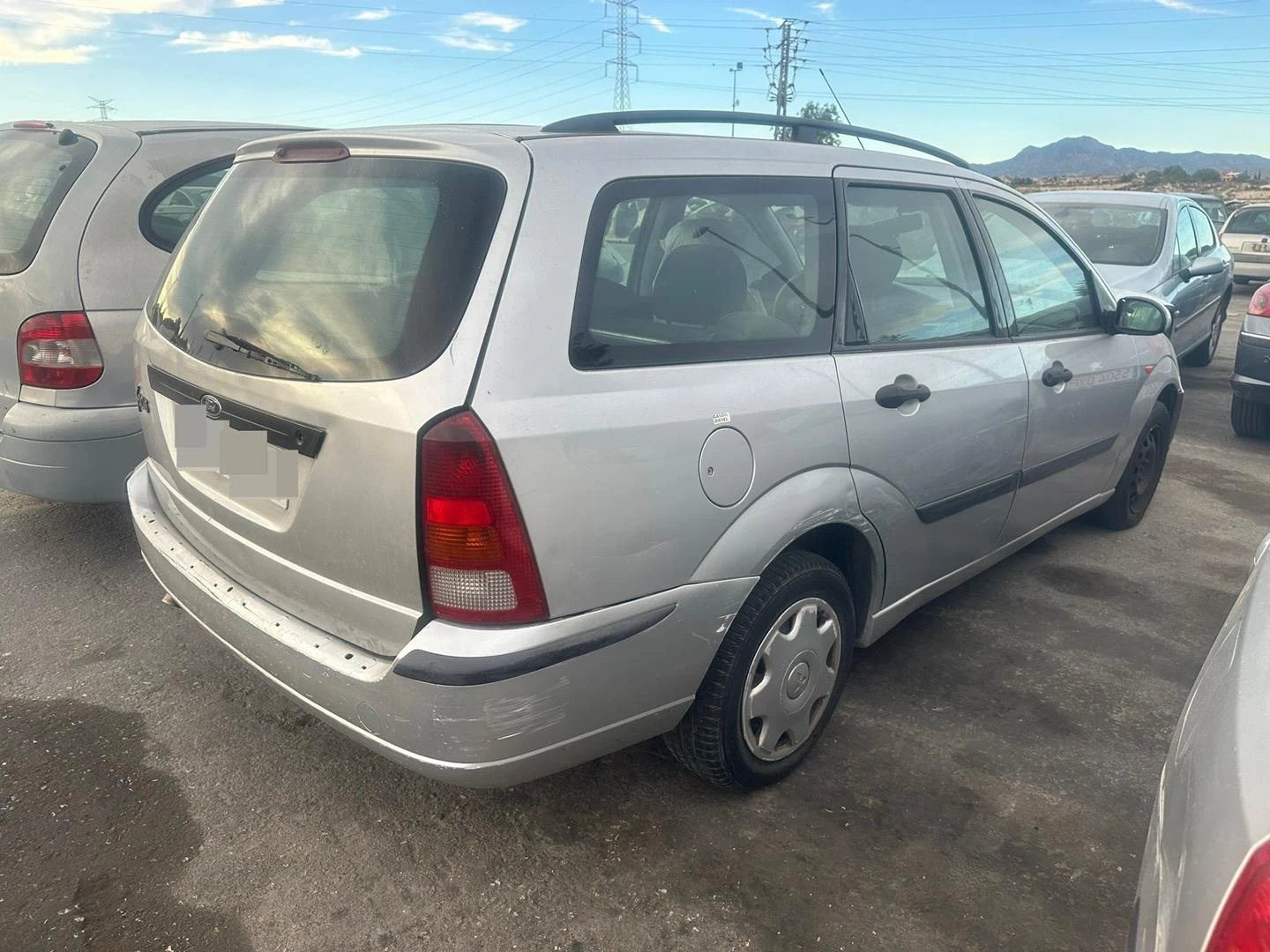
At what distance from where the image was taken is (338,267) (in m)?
2.07

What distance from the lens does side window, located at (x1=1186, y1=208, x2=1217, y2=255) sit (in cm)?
815

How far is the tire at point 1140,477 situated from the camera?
443 cm

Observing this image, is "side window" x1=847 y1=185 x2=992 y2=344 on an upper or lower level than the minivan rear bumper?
upper

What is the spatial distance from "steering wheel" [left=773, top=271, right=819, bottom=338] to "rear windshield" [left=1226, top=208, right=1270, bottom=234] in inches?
644

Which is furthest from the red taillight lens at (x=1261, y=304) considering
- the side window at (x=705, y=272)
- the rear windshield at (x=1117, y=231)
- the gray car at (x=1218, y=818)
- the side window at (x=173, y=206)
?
the side window at (x=173, y=206)

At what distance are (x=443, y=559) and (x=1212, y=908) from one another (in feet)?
4.41

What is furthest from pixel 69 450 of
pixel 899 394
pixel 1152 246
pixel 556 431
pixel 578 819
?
pixel 1152 246

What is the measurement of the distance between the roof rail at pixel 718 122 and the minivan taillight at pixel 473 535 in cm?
96

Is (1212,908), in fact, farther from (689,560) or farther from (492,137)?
(492,137)

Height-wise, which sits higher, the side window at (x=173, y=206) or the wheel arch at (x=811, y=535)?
the side window at (x=173, y=206)

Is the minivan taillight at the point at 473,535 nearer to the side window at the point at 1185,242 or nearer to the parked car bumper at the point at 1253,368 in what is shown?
the parked car bumper at the point at 1253,368

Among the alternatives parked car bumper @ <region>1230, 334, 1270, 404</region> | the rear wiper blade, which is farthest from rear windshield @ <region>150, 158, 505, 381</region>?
parked car bumper @ <region>1230, 334, 1270, 404</region>

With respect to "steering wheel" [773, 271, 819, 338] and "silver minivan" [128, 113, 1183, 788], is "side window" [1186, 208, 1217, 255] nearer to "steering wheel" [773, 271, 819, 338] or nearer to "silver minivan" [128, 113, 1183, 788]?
"silver minivan" [128, 113, 1183, 788]

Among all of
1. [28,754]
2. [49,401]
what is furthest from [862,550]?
[49,401]
